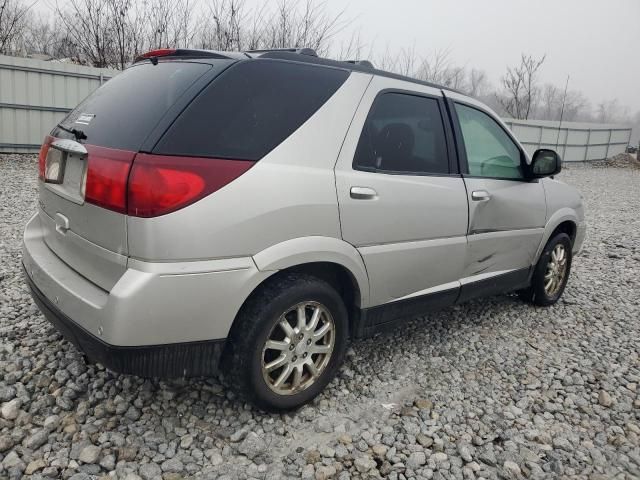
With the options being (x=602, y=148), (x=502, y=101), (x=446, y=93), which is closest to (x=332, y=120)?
(x=446, y=93)

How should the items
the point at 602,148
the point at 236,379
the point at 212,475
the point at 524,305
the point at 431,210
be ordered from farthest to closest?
the point at 602,148 < the point at 524,305 < the point at 431,210 < the point at 236,379 < the point at 212,475

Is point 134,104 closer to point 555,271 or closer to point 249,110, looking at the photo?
point 249,110

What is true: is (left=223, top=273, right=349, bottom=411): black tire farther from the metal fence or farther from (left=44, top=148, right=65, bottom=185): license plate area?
the metal fence

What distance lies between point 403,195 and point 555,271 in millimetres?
2306

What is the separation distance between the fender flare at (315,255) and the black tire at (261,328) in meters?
0.11

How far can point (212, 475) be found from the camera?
200 centimetres

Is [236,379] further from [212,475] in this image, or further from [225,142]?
[225,142]

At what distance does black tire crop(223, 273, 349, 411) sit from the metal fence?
63.5ft

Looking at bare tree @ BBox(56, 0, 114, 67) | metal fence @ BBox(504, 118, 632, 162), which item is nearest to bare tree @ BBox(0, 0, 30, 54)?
bare tree @ BBox(56, 0, 114, 67)

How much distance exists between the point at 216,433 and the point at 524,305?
10.1 feet

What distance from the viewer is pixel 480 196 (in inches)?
124

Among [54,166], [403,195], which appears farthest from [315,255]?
[54,166]

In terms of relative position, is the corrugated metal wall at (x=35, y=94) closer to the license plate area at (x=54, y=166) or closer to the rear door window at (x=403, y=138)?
the license plate area at (x=54, y=166)

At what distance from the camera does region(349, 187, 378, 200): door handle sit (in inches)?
94.0
